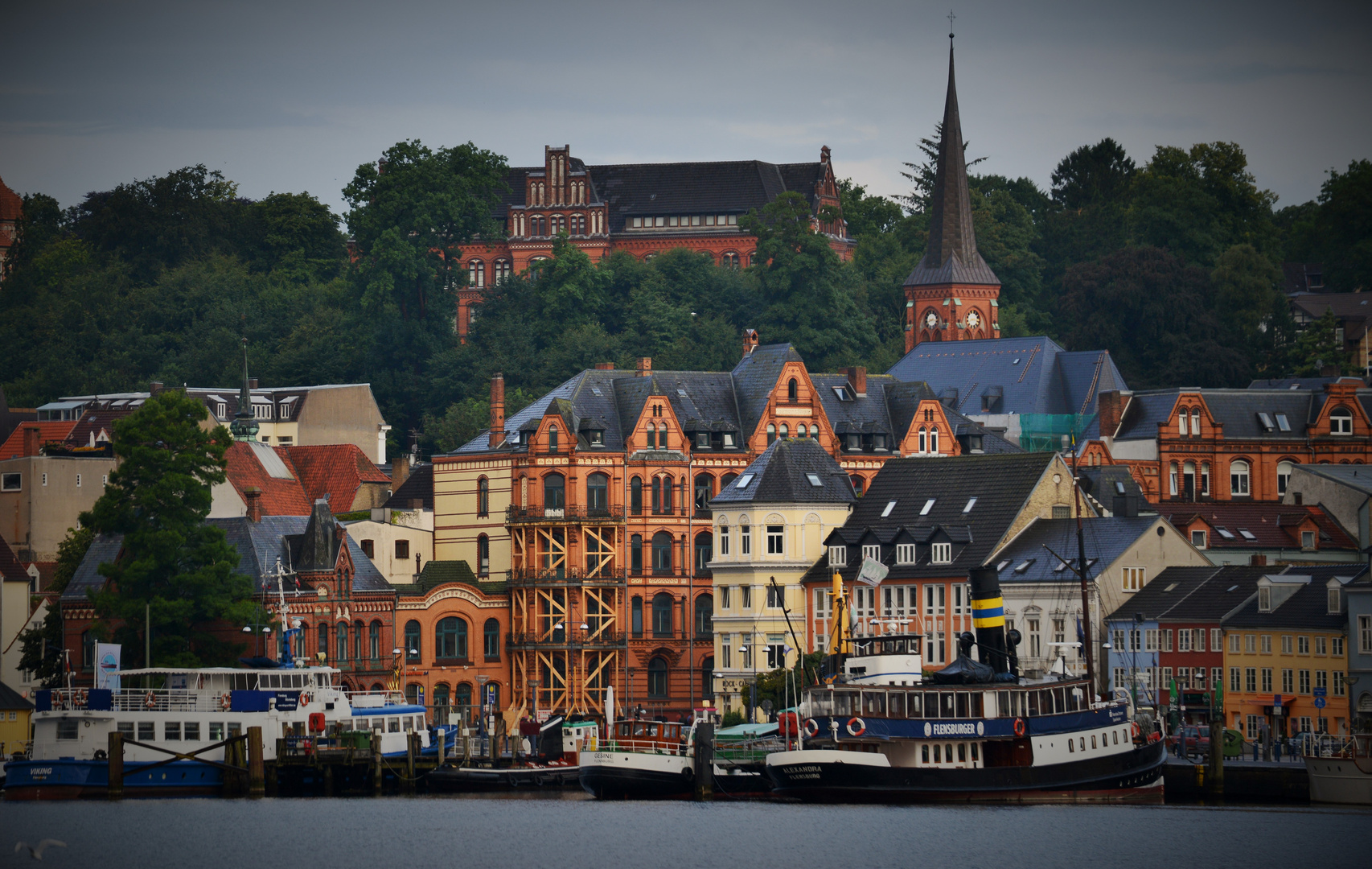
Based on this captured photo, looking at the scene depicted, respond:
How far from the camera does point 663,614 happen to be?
135 meters

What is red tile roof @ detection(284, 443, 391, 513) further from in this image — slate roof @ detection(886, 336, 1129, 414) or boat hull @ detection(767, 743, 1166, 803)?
boat hull @ detection(767, 743, 1166, 803)

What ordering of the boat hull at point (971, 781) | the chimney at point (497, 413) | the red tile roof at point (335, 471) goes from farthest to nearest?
the red tile roof at point (335, 471) < the chimney at point (497, 413) < the boat hull at point (971, 781)

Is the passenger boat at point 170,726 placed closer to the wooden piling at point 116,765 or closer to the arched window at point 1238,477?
the wooden piling at point 116,765

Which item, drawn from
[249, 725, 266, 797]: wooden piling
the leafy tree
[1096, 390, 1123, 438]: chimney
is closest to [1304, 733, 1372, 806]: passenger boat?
[249, 725, 266, 797]: wooden piling

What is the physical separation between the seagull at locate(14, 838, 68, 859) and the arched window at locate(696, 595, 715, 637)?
4921 centimetres

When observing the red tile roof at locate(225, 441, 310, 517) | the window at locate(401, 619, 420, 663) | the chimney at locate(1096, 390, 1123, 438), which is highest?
the chimney at locate(1096, 390, 1123, 438)

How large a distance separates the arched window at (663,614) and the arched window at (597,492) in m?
4.87

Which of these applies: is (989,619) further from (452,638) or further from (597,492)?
(452,638)

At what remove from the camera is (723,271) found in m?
179

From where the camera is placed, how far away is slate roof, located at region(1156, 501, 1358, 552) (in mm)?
135875

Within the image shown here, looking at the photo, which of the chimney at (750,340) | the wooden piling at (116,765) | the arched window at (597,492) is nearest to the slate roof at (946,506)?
the arched window at (597,492)

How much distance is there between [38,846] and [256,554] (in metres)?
43.4

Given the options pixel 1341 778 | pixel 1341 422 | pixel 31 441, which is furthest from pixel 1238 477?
pixel 31 441

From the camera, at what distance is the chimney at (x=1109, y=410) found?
15550cm
